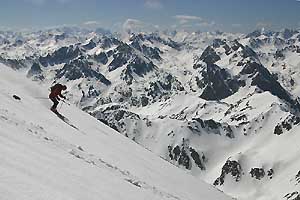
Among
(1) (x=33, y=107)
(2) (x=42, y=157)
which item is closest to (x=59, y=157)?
(2) (x=42, y=157)

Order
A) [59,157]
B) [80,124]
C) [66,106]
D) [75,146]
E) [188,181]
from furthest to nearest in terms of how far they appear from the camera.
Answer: [66,106] → [188,181] → [80,124] → [75,146] → [59,157]

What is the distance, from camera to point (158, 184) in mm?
27562

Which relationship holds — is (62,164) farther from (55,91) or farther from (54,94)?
(55,91)

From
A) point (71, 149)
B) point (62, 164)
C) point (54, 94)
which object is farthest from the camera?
point (54, 94)

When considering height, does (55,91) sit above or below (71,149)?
above

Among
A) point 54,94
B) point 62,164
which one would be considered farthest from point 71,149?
point 54,94

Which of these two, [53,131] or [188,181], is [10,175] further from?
[188,181]

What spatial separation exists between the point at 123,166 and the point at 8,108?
7.44m

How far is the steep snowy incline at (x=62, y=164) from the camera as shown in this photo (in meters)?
14.0

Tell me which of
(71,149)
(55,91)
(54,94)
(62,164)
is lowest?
(62,164)

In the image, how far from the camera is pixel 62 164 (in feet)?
60.4

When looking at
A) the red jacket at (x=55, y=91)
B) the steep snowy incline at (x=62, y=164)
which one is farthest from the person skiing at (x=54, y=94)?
the steep snowy incline at (x=62, y=164)

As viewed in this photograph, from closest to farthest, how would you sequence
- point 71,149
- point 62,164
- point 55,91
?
point 62,164 < point 71,149 < point 55,91

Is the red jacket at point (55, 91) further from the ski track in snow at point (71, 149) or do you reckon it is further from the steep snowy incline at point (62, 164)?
the ski track in snow at point (71, 149)
